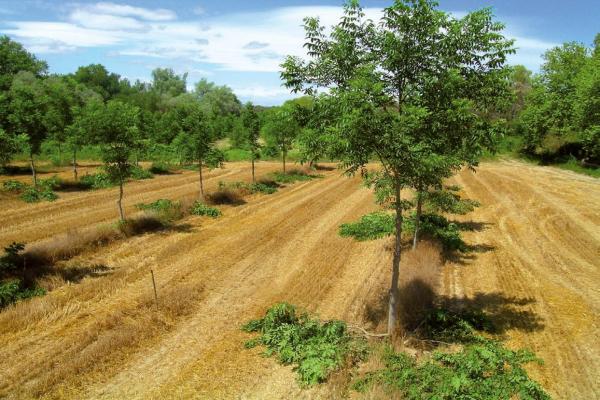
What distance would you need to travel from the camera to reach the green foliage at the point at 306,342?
10.0m

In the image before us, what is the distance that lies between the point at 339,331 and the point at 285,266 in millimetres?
6935

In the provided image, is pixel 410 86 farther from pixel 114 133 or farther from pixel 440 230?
pixel 114 133

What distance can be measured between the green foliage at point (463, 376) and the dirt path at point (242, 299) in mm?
1590

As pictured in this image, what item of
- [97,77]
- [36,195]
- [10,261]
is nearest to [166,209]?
[10,261]

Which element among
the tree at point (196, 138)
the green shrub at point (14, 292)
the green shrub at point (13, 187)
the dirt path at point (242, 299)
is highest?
the tree at point (196, 138)

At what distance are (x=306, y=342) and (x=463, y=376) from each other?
4.36m

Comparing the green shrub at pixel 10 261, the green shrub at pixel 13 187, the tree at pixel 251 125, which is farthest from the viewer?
the tree at pixel 251 125

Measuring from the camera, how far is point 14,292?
1398cm

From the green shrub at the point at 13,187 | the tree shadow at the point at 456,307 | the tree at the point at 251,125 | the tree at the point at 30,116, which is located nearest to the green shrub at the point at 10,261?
the tree shadow at the point at 456,307

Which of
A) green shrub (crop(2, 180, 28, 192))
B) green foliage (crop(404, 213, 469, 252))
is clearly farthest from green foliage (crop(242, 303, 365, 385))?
green shrub (crop(2, 180, 28, 192))

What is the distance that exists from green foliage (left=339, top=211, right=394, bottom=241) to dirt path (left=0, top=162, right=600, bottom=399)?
677 mm

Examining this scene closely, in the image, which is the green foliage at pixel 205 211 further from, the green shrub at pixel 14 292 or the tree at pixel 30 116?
the tree at pixel 30 116

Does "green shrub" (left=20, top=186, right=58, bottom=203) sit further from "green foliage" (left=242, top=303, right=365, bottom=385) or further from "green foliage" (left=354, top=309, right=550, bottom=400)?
"green foliage" (left=354, top=309, right=550, bottom=400)

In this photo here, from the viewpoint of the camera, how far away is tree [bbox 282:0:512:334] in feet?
29.3
